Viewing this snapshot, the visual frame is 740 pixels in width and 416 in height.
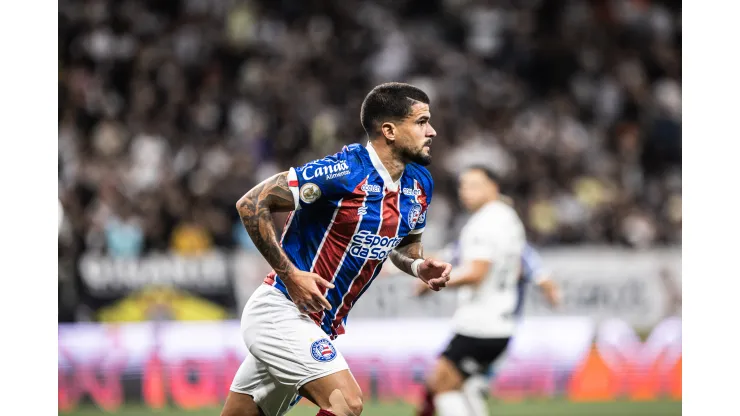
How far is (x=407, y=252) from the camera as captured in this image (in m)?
5.76

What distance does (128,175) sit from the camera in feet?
48.2

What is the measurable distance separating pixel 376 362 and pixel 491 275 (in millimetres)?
3871

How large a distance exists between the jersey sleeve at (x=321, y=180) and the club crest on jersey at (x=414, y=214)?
0.43m

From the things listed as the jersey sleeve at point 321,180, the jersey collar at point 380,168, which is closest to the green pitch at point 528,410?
the jersey collar at point 380,168

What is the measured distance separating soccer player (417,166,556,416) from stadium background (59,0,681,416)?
0.72 meters

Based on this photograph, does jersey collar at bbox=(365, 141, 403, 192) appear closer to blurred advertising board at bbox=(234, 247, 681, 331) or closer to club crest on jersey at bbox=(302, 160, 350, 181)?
club crest on jersey at bbox=(302, 160, 350, 181)

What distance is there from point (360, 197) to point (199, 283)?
7.61 metres

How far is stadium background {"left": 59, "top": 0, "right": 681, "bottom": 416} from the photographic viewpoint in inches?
470

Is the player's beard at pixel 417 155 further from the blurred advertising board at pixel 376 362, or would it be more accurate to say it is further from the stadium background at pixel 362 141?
the blurred advertising board at pixel 376 362

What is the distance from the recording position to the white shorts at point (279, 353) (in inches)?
203

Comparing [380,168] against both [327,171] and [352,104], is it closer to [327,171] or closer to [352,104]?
[327,171]

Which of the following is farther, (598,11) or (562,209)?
(598,11)
